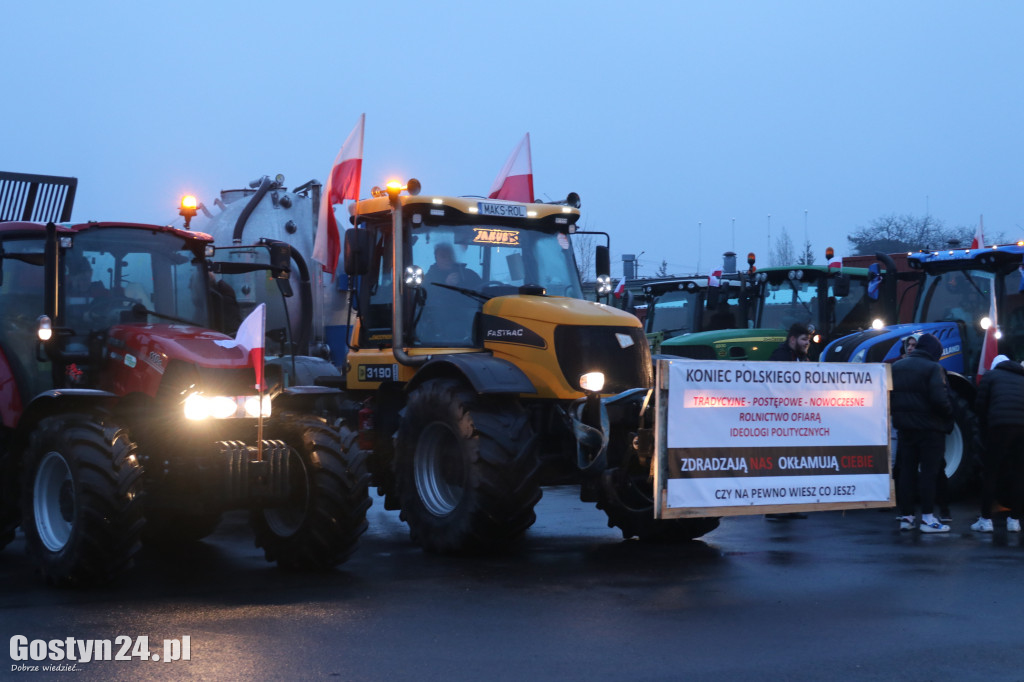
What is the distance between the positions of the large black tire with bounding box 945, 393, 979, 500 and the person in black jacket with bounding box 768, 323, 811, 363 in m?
1.71

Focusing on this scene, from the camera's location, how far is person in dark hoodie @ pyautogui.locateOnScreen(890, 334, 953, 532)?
38.0 ft

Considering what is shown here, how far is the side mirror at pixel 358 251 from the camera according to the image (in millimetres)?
10797

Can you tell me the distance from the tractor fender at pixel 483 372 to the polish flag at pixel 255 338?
1.65 m

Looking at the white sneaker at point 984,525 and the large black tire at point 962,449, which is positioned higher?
the large black tire at point 962,449

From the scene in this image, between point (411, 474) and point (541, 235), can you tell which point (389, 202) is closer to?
point (541, 235)

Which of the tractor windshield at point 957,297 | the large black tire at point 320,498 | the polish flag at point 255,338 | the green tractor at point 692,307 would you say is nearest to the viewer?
the polish flag at point 255,338

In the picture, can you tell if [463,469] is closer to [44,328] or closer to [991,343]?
[44,328]

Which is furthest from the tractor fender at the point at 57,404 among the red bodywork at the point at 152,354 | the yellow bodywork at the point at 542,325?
the yellow bodywork at the point at 542,325

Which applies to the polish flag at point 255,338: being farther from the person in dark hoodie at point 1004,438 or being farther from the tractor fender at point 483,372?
the person in dark hoodie at point 1004,438

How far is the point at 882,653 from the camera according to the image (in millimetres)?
6680

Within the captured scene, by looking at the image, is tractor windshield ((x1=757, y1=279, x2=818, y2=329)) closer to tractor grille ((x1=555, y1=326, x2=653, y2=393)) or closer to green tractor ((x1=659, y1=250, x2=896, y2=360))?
green tractor ((x1=659, y1=250, x2=896, y2=360))

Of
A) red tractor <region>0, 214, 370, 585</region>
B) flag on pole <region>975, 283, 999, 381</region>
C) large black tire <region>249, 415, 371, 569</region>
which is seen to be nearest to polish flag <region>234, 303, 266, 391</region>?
red tractor <region>0, 214, 370, 585</region>

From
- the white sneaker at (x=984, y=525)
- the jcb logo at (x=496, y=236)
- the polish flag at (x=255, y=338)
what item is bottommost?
the white sneaker at (x=984, y=525)

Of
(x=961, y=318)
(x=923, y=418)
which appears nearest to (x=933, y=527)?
(x=923, y=418)
